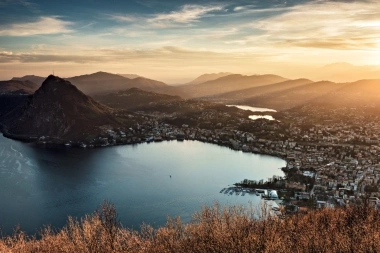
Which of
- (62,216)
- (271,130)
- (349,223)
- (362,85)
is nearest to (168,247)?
(349,223)

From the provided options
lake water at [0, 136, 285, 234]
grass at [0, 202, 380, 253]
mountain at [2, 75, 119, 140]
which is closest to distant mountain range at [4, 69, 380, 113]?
mountain at [2, 75, 119, 140]

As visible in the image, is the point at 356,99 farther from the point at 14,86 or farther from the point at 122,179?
the point at 14,86

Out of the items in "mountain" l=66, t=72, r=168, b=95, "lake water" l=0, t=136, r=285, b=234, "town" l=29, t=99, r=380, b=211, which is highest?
"mountain" l=66, t=72, r=168, b=95

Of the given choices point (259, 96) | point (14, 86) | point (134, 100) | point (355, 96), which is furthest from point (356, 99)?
point (14, 86)

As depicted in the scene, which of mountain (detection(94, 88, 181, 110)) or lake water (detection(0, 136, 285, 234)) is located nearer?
lake water (detection(0, 136, 285, 234))

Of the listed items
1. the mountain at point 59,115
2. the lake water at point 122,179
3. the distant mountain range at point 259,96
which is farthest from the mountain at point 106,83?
the lake water at point 122,179

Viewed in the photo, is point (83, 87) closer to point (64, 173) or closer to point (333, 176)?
point (64, 173)

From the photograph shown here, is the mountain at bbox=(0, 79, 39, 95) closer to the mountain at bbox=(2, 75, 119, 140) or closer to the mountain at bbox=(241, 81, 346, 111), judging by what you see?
the mountain at bbox=(2, 75, 119, 140)
